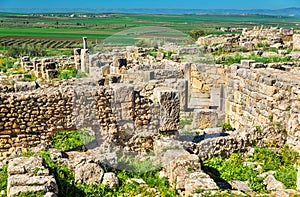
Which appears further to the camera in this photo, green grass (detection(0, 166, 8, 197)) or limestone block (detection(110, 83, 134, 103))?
limestone block (detection(110, 83, 134, 103))

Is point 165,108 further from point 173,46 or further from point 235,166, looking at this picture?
point 173,46

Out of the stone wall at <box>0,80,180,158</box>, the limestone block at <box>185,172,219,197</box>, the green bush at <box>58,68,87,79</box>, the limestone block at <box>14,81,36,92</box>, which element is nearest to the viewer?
the limestone block at <box>185,172,219,197</box>

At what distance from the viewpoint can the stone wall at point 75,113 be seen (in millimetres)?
7945

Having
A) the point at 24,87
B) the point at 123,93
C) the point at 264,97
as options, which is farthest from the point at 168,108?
the point at 24,87

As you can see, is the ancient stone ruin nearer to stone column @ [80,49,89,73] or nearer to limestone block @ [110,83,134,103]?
limestone block @ [110,83,134,103]

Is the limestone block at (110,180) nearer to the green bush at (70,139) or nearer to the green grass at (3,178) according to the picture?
the green grass at (3,178)

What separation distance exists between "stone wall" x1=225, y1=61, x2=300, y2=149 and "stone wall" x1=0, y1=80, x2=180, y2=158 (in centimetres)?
276

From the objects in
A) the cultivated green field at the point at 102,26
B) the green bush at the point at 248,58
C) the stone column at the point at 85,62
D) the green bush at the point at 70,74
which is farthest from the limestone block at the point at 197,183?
the cultivated green field at the point at 102,26

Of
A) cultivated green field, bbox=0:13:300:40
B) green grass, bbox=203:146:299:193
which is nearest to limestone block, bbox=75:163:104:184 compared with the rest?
green grass, bbox=203:146:299:193

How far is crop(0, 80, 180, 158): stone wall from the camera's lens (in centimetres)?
795

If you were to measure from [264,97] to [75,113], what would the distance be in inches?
187

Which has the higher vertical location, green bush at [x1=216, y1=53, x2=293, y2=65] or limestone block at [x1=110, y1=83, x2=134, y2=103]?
green bush at [x1=216, y1=53, x2=293, y2=65]

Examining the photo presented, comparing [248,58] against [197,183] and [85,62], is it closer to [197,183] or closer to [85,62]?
[85,62]

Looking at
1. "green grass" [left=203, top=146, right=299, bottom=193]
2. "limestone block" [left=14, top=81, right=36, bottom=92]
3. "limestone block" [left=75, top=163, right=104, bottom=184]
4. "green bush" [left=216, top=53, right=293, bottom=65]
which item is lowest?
"green grass" [left=203, top=146, right=299, bottom=193]
